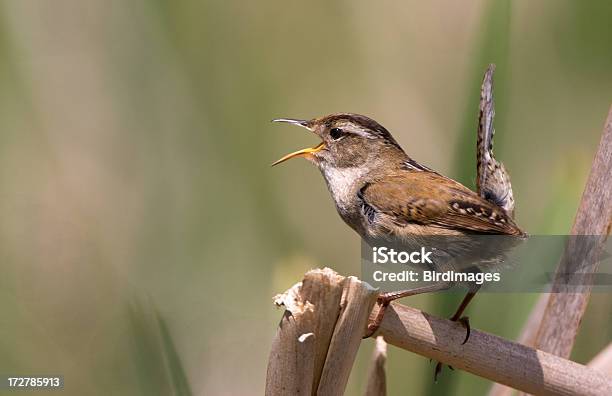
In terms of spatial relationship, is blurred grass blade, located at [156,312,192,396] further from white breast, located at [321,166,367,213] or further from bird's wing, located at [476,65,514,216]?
bird's wing, located at [476,65,514,216]

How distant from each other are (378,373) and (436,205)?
53 centimetres

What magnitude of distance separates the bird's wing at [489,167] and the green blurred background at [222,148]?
0.15 ft

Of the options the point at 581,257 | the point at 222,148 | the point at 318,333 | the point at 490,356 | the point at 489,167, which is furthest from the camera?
the point at 222,148

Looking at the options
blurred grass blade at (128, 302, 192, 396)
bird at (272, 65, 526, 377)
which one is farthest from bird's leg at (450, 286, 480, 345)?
blurred grass blade at (128, 302, 192, 396)

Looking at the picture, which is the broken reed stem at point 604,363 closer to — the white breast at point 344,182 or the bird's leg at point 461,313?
the bird's leg at point 461,313

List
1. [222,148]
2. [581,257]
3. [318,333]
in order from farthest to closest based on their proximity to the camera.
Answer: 1. [222,148]
2. [581,257]
3. [318,333]

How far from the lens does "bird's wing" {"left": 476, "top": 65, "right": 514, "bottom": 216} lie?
1.99m

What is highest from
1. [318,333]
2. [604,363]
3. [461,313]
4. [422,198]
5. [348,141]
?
[348,141]

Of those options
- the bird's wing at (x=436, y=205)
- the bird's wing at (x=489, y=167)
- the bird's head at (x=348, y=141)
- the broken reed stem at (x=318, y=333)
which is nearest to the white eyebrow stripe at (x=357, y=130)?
the bird's head at (x=348, y=141)

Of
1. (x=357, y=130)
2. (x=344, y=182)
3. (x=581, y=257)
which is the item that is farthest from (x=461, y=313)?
(x=357, y=130)

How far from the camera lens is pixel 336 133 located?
7.42ft

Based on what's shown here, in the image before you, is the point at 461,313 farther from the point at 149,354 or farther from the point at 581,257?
the point at 149,354

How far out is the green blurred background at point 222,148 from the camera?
7.12 feet

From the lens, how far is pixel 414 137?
292cm
